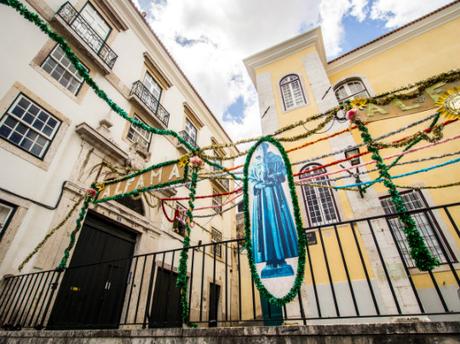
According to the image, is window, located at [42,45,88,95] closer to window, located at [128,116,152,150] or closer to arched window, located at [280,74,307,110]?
window, located at [128,116,152,150]

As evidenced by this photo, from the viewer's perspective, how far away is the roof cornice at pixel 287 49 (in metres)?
11.4

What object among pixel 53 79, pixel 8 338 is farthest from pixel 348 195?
pixel 53 79

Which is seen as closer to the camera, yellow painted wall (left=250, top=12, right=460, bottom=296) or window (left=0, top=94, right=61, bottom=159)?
window (left=0, top=94, right=61, bottom=159)

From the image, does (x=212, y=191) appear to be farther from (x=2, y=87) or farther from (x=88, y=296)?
(x=2, y=87)

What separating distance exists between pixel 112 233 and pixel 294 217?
650 cm

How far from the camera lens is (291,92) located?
36.0 feet

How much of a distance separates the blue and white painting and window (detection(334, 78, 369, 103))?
9565 mm

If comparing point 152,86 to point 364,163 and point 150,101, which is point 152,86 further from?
point 364,163

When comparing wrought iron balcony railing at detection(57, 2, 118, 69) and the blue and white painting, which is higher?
wrought iron balcony railing at detection(57, 2, 118, 69)

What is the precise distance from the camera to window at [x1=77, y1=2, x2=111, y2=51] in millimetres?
8250

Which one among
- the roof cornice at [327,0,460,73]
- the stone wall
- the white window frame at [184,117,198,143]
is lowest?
the stone wall

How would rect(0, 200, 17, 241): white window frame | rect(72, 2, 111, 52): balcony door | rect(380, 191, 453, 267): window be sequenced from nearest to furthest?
rect(0, 200, 17, 241): white window frame → rect(380, 191, 453, 267): window → rect(72, 2, 111, 52): balcony door

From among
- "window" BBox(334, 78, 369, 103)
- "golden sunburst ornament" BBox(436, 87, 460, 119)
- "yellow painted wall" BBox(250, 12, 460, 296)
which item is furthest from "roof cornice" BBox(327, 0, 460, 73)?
"golden sunburst ornament" BBox(436, 87, 460, 119)

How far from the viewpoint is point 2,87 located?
5496mm
